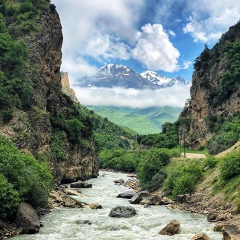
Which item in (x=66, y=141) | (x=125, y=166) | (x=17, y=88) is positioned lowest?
(x=125, y=166)

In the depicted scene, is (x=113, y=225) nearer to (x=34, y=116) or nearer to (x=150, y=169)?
(x=150, y=169)

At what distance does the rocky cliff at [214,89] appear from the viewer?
11769 cm

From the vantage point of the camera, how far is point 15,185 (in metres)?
36.9

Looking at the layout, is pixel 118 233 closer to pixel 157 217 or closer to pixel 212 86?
pixel 157 217

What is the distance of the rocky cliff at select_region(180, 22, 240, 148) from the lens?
117688mm

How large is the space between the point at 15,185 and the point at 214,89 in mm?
109420

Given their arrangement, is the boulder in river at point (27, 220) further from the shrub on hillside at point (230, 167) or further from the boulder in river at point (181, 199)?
the shrub on hillside at point (230, 167)

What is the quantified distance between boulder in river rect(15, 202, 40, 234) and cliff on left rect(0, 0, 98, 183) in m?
25.4

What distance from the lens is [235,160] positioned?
52.3 meters

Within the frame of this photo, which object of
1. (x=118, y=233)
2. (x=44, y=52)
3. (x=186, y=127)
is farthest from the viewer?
(x=186, y=127)

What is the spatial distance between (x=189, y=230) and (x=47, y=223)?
17.3 metres

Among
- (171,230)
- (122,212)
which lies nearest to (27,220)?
(122,212)

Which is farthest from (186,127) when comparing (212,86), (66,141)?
(66,141)

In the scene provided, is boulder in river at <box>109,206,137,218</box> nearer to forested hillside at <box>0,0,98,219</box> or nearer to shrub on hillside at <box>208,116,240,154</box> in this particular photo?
forested hillside at <box>0,0,98,219</box>
